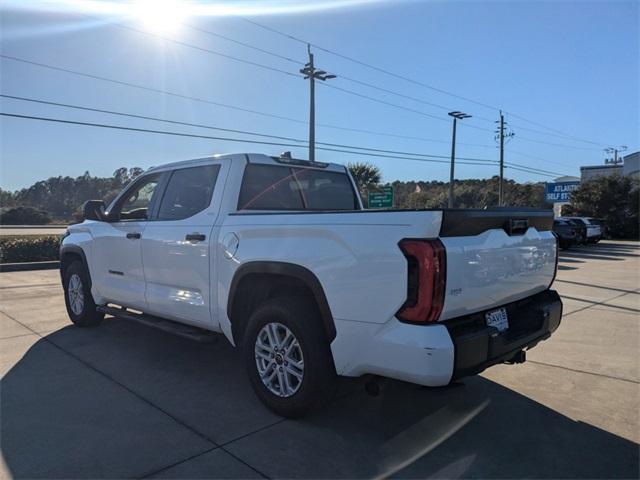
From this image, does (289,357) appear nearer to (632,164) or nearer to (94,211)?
(94,211)

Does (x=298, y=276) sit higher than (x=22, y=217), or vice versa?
(x=298, y=276)

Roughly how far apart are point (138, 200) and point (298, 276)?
299 cm

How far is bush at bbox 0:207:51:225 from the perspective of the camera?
54469mm

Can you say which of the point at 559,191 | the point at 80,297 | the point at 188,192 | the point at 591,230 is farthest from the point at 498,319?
the point at 559,191

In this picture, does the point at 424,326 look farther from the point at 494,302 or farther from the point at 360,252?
the point at 494,302

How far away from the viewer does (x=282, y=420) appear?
3.74 m

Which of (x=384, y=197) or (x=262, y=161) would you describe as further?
(x=384, y=197)

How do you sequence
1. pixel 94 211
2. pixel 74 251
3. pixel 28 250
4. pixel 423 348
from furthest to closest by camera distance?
pixel 28 250 < pixel 74 251 < pixel 94 211 < pixel 423 348

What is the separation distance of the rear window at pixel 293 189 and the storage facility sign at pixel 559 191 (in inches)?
1646

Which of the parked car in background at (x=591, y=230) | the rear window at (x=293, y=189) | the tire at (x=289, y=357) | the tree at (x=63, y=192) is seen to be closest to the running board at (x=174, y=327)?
the tire at (x=289, y=357)

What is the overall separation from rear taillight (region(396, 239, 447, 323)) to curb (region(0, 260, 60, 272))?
13377 millimetres

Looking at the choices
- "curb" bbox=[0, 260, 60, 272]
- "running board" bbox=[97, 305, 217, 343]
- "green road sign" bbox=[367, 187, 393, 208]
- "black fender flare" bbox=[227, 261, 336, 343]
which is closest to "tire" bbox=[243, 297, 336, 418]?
"black fender flare" bbox=[227, 261, 336, 343]

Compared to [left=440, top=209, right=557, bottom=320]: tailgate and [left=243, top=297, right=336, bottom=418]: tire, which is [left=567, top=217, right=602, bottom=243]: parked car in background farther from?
[left=243, top=297, right=336, bottom=418]: tire

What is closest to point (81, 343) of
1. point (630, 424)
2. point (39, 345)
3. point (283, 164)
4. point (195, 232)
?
point (39, 345)
